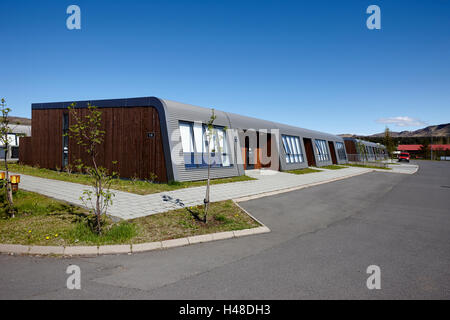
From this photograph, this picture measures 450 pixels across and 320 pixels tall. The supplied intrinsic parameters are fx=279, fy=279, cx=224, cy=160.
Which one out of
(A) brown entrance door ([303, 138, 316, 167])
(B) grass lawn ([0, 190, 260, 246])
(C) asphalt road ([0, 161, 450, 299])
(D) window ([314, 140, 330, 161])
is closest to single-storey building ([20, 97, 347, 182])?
(B) grass lawn ([0, 190, 260, 246])

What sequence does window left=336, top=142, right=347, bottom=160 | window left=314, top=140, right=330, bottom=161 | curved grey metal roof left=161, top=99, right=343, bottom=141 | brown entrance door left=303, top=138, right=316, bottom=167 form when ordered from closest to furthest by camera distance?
curved grey metal roof left=161, top=99, right=343, bottom=141
brown entrance door left=303, top=138, right=316, bottom=167
window left=314, top=140, right=330, bottom=161
window left=336, top=142, right=347, bottom=160

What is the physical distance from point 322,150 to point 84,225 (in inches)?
1168

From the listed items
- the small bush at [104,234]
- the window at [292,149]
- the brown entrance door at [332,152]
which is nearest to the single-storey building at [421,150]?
the brown entrance door at [332,152]

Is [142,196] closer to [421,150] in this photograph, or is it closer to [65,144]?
[65,144]

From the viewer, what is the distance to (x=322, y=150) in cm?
3186

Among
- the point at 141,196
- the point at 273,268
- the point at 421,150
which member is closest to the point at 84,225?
the point at 141,196

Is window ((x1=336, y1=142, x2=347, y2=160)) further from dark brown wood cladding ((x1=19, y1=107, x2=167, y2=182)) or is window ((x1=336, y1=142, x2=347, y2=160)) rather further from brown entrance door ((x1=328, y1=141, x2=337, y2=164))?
dark brown wood cladding ((x1=19, y1=107, x2=167, y2=182))

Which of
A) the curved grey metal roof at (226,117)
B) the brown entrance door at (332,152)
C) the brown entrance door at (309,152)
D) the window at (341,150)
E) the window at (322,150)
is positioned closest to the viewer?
the curved grey metal roof at (226,117)

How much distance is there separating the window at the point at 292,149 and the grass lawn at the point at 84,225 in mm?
16140

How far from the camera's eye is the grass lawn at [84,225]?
5250 mm

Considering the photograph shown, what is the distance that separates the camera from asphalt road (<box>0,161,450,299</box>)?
352 cm

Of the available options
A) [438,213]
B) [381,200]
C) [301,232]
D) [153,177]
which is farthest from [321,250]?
[153,177]

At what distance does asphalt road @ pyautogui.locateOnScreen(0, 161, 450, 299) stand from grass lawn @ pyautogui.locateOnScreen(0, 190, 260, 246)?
620 millimetres

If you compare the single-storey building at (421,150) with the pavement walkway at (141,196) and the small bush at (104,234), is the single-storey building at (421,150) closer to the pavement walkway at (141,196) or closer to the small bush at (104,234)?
the pavement walkway at (141,196)
